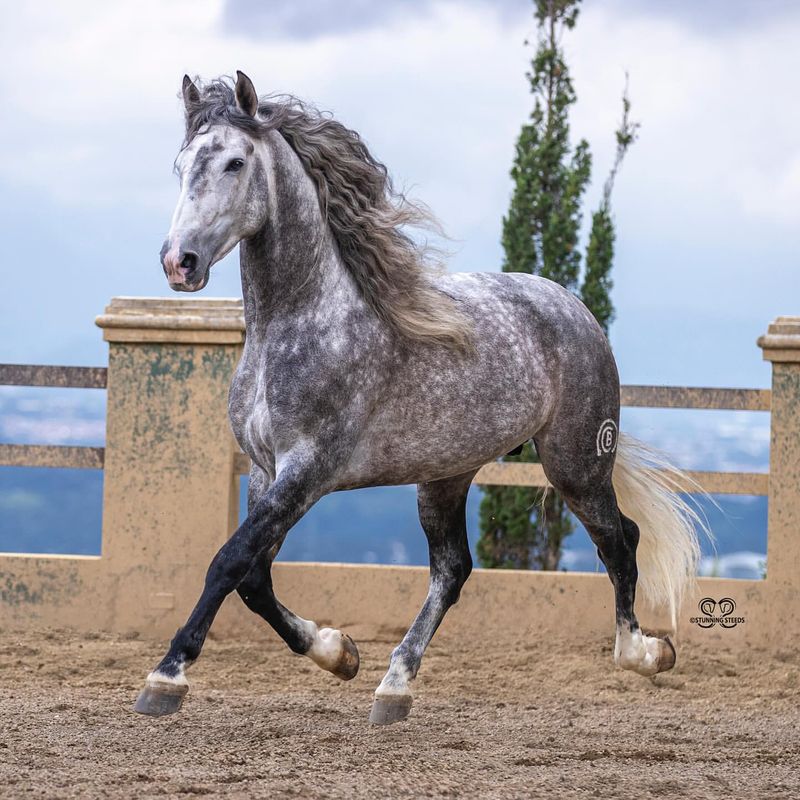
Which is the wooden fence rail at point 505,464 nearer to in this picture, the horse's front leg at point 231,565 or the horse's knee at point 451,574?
the horse's knee at point 451,574

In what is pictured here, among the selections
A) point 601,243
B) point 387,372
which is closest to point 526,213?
point 601,243

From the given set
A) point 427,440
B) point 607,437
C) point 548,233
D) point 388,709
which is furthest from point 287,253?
point 548,233

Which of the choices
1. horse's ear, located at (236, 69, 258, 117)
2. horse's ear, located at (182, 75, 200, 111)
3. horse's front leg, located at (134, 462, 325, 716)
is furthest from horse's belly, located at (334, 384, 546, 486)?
horse's ear, located at (182, 75, 200, 111)

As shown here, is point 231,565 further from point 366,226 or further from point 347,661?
point 366,226

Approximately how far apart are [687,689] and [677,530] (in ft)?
3.11

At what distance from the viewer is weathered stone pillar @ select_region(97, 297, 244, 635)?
6340 millimetres

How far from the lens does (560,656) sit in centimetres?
599

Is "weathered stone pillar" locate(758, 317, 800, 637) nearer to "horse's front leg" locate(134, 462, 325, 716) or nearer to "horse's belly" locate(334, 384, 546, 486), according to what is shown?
"horse's belly" locate(334, 384, 546, 486)

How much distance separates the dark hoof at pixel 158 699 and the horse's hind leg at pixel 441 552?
1038 mm

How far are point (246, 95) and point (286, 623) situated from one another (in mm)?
1749

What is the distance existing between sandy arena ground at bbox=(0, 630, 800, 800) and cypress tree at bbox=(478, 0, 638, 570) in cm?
304

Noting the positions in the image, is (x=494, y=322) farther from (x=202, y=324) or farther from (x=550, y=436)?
(x=202, y=324)

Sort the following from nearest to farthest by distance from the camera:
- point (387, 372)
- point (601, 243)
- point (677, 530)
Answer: point (387, 372) < point (677, 530) < point (601, 243)

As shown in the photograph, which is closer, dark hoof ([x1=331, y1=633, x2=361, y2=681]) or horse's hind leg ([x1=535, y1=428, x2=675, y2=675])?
dark hoof ([x1=331, y1=633, x2=361, y2=681])
